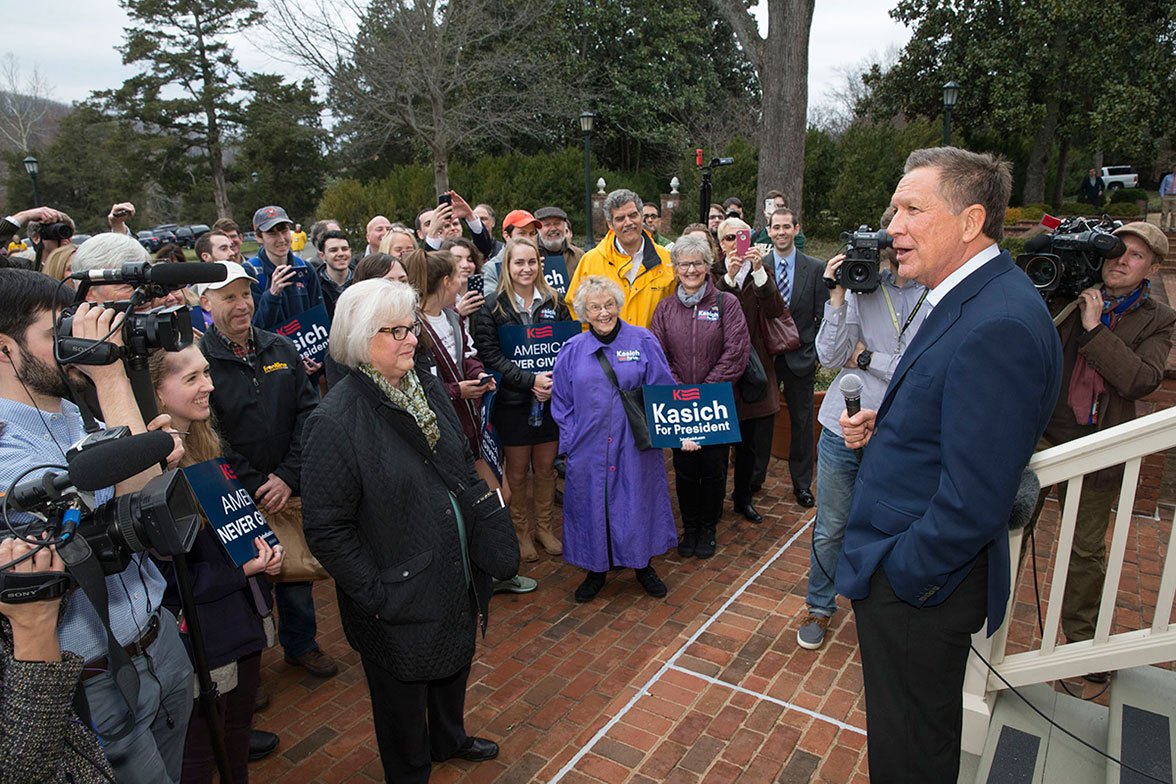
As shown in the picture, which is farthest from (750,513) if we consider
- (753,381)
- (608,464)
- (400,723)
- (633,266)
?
(400,723)

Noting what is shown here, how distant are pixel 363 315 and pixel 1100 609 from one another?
10.0 ft

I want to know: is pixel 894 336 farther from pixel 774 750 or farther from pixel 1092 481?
pixel 774 750

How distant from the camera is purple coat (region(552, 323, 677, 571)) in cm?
434

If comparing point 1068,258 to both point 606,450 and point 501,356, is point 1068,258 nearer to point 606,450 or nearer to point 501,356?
point 606,450

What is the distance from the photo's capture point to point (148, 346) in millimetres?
2031

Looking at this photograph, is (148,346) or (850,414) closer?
(148,346)

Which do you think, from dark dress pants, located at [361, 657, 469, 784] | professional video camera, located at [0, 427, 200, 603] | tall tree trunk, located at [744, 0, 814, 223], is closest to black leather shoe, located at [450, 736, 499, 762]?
dark dress pants, located at [361, 657, 469, 784]

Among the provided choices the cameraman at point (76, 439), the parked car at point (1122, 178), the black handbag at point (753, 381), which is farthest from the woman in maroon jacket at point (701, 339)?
the parked car at point (1122, 178)

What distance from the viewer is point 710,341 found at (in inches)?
192

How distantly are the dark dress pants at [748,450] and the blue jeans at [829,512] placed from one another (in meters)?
1.56

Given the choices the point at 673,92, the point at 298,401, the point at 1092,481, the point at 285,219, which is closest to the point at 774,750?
the point at 1092,481

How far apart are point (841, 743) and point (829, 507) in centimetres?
115

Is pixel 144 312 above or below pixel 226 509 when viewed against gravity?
above

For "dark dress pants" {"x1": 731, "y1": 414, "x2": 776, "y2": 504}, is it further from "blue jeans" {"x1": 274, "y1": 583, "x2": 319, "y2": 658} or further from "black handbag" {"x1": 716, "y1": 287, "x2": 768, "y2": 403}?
"blue jeans" {"x1": 274, "y1": 583, "x2": 319, "y2": 658}
